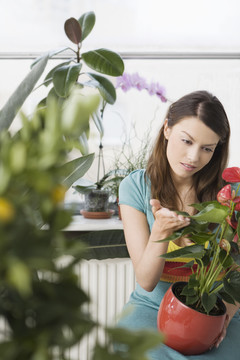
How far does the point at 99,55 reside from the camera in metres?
1.52

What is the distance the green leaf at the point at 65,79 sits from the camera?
53.1 inches

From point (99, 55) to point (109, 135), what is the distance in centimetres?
79

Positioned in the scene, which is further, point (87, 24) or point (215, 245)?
point (87, 24)

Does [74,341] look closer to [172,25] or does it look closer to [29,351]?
[29,351]

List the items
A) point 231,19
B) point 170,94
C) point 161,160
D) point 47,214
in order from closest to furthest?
1. point 47,214
2. point 161,160
3. point 231,19
4. point 170,94

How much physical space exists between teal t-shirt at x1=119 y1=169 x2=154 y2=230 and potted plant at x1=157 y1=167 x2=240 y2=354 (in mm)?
519

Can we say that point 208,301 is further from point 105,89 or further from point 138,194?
point 105,89

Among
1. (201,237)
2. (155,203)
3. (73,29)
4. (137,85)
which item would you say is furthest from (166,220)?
(137,85)

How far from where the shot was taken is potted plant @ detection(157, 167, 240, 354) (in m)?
0.73

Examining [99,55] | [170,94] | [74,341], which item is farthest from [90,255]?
[170,94]

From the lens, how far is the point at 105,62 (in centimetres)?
150

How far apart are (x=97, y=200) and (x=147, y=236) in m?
0.79

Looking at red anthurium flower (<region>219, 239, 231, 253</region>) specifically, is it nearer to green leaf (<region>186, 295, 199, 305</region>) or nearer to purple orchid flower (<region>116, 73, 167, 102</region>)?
green leaf (<region>186, 295, 199, 305</region>)

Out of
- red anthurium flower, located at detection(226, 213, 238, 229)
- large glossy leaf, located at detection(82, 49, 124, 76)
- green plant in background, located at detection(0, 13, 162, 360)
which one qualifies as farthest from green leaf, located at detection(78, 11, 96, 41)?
green plant in background, located at detection(0, 13, 162, 360)
